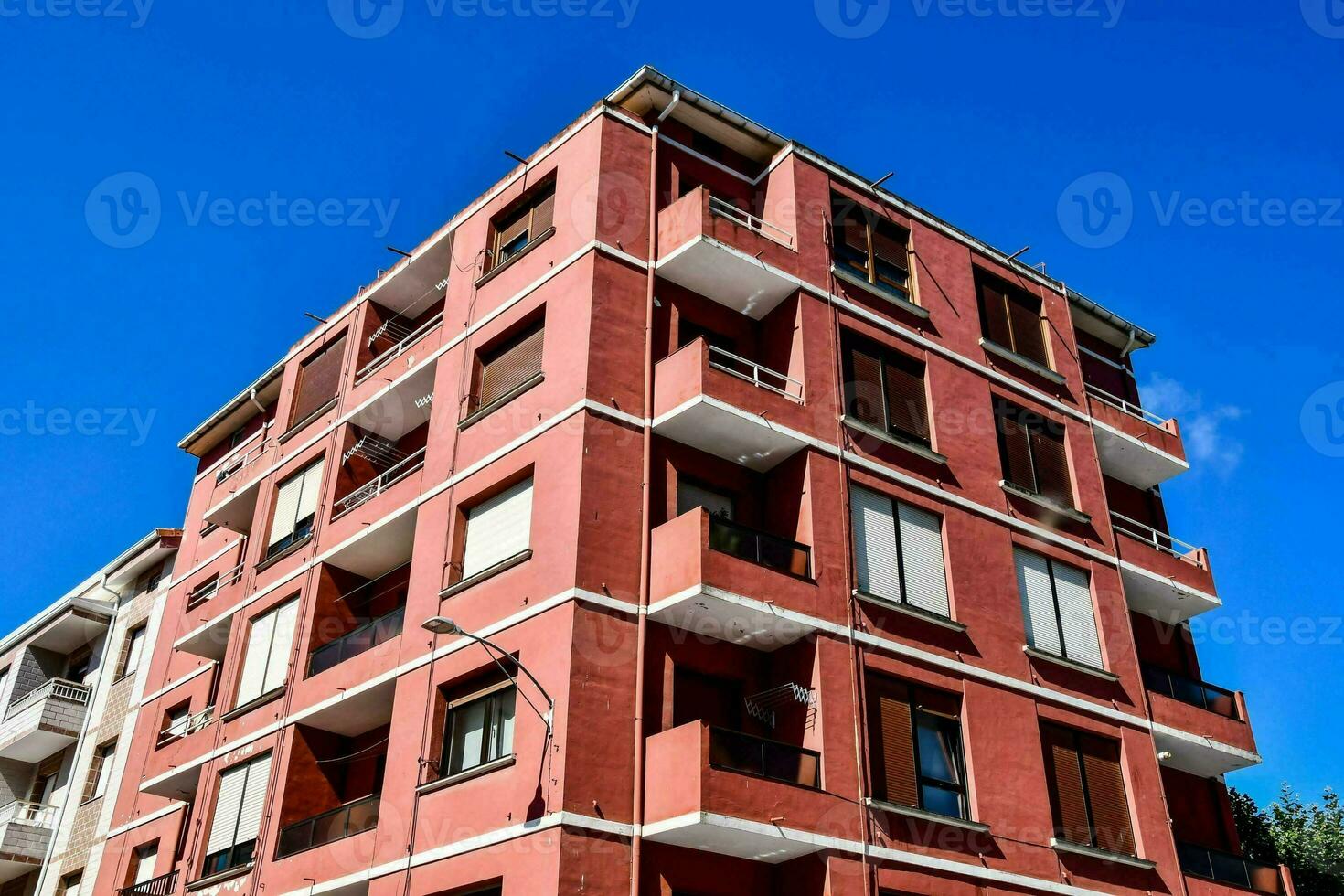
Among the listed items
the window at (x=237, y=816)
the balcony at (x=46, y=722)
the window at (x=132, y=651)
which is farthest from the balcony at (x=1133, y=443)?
the balcony at (x=46, y=722)

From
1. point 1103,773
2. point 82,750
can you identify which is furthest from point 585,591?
point 82,750

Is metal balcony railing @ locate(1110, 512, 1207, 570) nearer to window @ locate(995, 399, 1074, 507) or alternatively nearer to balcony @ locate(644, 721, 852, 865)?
window @ locate(995, 399, 1074, 507)

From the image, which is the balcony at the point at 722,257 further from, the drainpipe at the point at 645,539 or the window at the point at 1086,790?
the window at the point at 1086,790

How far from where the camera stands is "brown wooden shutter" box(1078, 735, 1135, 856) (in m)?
23.4

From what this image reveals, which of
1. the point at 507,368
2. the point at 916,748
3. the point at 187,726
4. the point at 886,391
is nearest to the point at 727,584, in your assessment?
the point at 916,748

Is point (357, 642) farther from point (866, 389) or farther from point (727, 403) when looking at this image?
point (866, 389)

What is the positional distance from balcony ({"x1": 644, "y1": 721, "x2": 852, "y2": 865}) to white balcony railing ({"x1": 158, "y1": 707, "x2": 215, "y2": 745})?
568 inches

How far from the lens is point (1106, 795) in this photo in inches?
942

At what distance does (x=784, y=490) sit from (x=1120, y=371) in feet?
47.6

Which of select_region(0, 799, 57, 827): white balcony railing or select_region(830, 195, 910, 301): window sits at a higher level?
select_region(830, 195, 910, 301): window

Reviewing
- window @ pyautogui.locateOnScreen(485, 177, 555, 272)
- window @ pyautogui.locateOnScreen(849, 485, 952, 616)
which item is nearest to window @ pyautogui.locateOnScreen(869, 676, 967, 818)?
window @ pyautogui.locateOnScreen(849, 485, 952, 616)

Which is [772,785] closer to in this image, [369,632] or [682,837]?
[682,837]

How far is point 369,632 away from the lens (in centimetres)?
2448

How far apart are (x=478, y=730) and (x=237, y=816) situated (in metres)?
8.16
